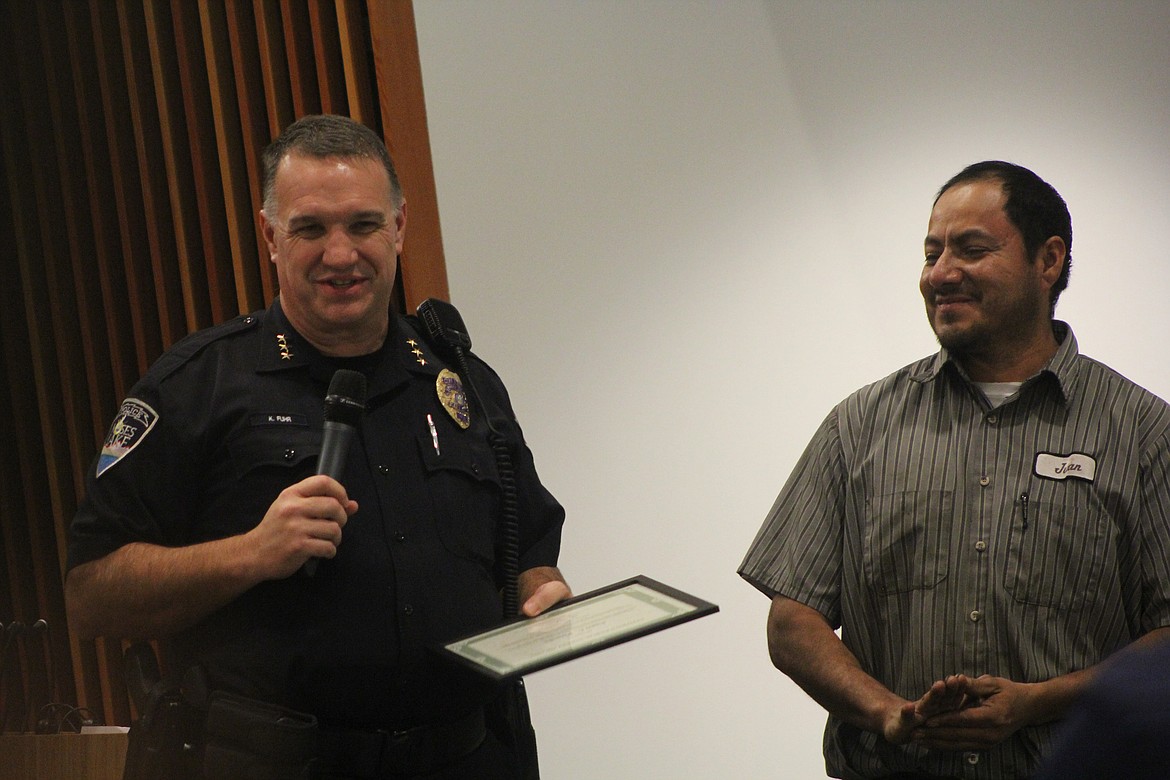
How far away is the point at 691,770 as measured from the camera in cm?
346

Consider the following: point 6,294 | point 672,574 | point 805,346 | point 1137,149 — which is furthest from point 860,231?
point 6,294

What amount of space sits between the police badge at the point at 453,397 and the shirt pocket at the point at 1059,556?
1.00 meters

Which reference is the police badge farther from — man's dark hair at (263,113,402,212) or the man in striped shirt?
the man in striped shirt

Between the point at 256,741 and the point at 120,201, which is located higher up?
the point at 120,201

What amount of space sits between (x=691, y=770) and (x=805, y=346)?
1.27 metres

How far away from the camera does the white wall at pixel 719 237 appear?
3.49m

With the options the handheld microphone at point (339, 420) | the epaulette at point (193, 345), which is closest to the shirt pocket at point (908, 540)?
the handheld microphone at point (339, 420)

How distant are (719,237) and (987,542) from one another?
1646 millimetres

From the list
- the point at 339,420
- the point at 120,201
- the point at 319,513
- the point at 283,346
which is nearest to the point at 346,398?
the point at 339,420

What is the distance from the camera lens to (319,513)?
1690 mm

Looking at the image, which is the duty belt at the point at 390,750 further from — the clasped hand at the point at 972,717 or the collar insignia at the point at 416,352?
the clasped hand at the point at 972,717

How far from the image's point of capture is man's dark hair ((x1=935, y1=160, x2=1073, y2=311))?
2383 mm

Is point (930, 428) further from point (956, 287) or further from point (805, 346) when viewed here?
point (805, 346)

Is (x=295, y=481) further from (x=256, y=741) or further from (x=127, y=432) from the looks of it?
(x=256, y=741)
